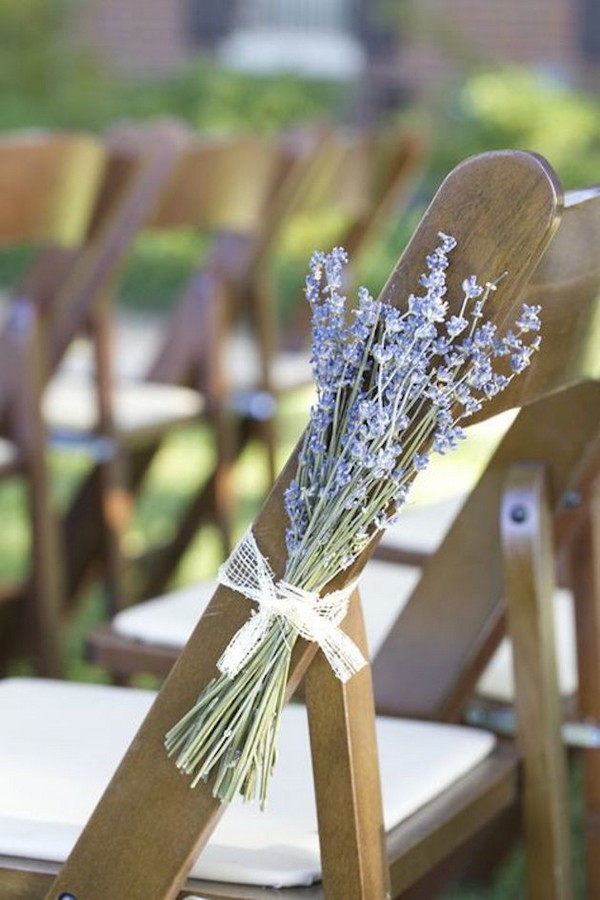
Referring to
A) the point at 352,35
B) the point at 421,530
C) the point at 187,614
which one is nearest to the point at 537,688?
the point at 187,614

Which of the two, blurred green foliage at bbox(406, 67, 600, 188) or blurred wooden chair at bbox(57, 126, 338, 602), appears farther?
blurred green foliage at bbox(406, 67, 600, 188)

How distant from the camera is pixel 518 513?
1854 mm

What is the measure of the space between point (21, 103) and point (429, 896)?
36.4 feet

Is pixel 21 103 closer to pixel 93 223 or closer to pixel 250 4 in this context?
pixel 250 4

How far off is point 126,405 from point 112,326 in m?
0.21

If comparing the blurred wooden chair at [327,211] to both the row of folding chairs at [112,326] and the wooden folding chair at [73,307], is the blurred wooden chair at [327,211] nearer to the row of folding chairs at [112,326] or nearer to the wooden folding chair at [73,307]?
the row of folding chairs at [112,326]

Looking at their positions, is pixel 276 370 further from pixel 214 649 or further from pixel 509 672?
pixel 214 649

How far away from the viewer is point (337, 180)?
467cm

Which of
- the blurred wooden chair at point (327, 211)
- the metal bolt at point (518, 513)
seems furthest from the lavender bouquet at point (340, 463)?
the blurred wooden chair at point (327, 211)

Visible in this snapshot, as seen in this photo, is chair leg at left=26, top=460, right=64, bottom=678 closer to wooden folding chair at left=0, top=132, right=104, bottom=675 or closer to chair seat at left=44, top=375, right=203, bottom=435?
wooden folding chair at left=0, top=132, right=104, bottom=675

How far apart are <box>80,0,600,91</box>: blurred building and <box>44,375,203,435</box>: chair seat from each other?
8.28 meters

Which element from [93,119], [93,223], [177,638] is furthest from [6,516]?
[93,119]

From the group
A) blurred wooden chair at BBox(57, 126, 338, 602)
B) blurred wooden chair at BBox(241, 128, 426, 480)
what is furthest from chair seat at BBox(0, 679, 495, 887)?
blurred wooden chair at BBox(241, 128, 426, 480)

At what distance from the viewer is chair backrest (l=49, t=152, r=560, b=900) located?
1.32 meters
